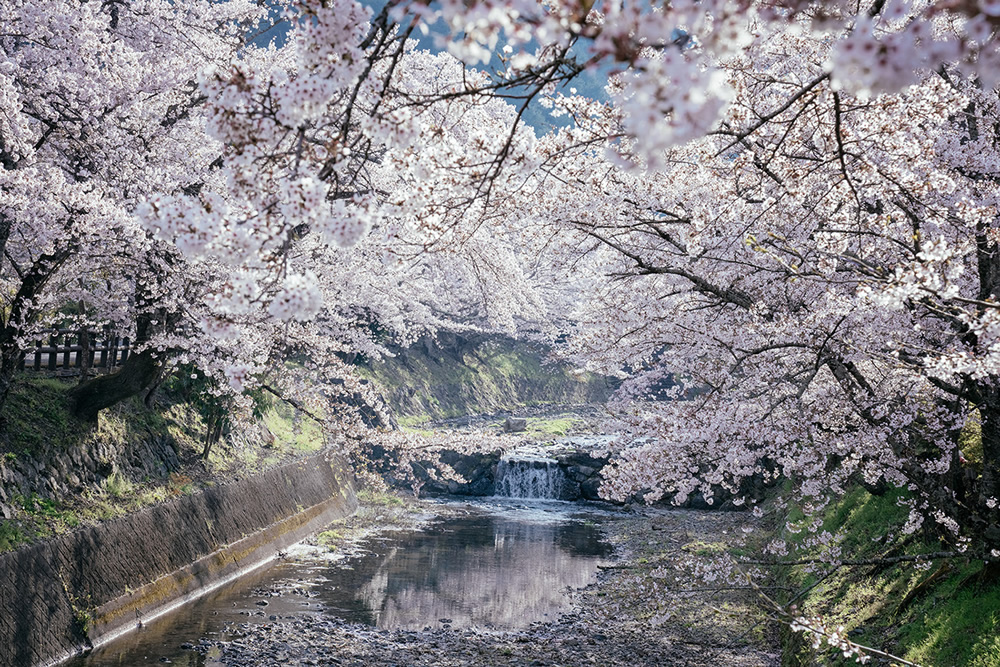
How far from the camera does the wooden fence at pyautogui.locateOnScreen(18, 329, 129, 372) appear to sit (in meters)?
12.0

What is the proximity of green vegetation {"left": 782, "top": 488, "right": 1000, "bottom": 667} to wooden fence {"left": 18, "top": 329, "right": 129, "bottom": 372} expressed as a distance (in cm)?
1146

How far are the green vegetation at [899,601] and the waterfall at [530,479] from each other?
14.2 meters

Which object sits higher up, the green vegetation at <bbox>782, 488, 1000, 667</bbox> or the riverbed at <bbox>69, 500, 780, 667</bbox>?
the green vegetation at <bbox>782, 488, 1000, 667</bbox>

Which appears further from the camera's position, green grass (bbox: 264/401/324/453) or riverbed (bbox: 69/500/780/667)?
green grass (bbox: 264/401/324/453)

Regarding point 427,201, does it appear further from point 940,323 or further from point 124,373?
point 124,373

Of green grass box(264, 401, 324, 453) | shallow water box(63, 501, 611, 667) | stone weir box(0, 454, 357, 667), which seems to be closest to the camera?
stone weir box(0, 454, 357, 667)

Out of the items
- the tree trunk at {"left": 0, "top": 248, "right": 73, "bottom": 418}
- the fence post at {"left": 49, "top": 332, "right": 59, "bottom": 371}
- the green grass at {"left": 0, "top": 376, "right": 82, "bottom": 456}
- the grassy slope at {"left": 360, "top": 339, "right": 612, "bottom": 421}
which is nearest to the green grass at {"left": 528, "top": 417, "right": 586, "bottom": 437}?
the grassy slope at {"left": 360, "top": 339, "right": 612, "bottom": 421}

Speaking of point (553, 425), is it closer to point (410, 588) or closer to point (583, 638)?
point (410, 588)

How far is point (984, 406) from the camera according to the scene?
18.9 ft

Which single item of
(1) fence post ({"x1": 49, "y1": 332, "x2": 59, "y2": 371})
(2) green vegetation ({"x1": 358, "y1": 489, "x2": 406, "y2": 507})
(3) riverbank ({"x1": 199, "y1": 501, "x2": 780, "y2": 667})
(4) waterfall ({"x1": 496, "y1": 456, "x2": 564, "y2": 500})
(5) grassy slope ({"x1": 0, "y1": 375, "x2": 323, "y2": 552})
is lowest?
(3) riverbank ({"x1": 199, "y1": 501, "x2": 780, "y2": 667})

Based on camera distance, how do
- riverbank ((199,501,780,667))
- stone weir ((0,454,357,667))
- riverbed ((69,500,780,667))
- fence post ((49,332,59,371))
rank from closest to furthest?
stone weir ((0,454,357,667))
riverbank ((199,501,780,667))
riverbed ((69,500,780,667))
fence post ((49,332,59,371))

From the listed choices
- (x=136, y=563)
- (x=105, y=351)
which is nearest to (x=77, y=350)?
(x=105, y=351)

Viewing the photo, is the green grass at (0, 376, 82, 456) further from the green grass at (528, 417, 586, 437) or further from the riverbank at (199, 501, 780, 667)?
the green grass at (528, 417, 586, 437)

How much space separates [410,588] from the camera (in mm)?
13758
